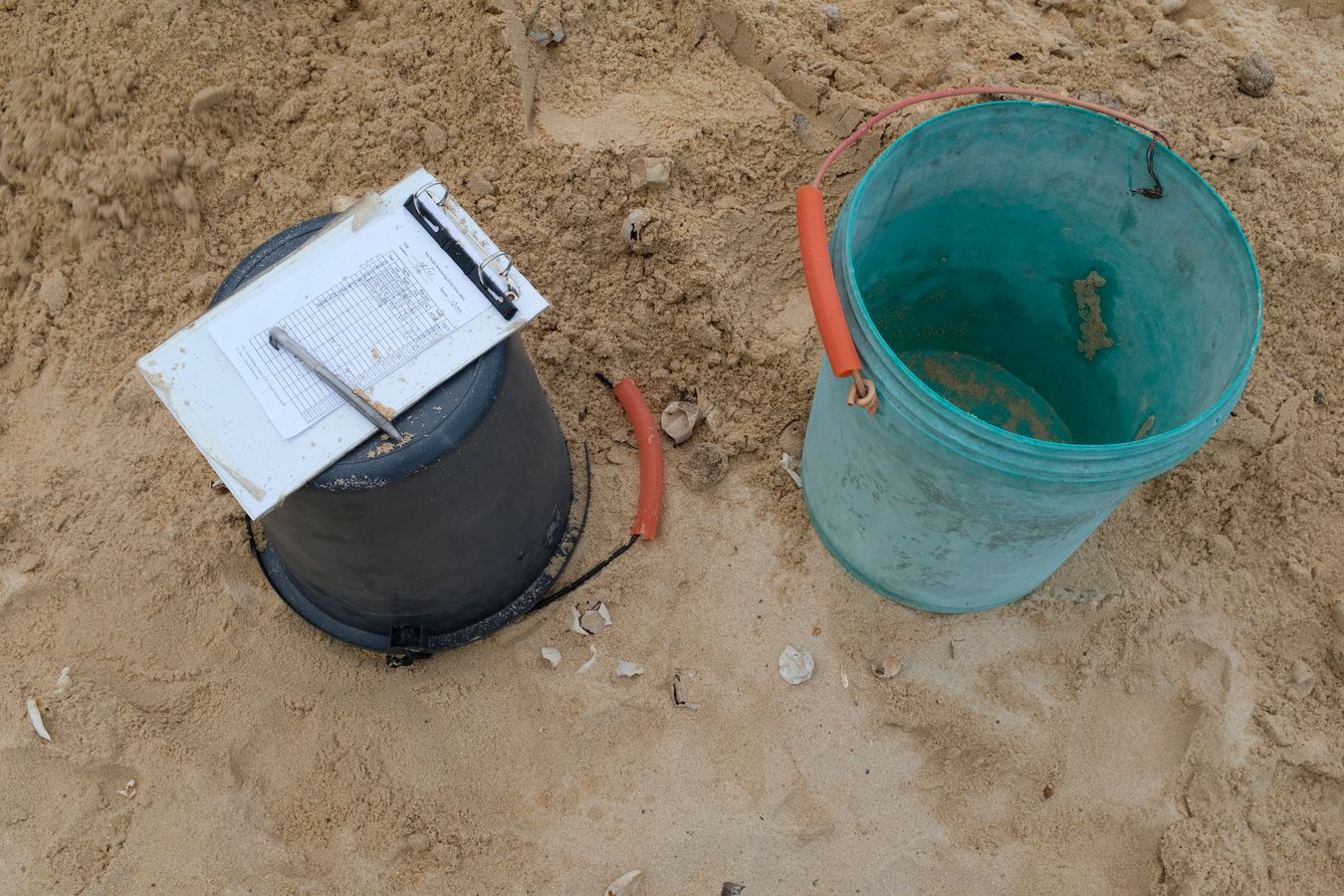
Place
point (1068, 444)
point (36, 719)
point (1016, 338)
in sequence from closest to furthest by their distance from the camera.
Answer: point (1068, 444) → point (36, 719) → point (1016, 338)

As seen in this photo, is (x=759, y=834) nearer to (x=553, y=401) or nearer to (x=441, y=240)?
(x=553, y=401)

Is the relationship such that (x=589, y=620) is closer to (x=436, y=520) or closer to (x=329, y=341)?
(x=436, y=520)

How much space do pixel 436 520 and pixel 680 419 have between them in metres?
0.79

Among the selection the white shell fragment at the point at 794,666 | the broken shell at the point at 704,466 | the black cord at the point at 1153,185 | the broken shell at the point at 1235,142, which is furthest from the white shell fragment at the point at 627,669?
the broken shell at the point at 1235,142

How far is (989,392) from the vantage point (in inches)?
97.0

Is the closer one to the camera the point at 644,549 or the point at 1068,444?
the point at 1068,444

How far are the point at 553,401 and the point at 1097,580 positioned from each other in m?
1.40

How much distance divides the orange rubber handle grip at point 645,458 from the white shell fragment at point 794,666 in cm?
43

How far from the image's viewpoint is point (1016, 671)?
2076 mm

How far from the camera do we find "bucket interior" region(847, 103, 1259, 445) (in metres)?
1.70

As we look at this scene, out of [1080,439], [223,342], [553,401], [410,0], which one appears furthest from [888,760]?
[410,0]

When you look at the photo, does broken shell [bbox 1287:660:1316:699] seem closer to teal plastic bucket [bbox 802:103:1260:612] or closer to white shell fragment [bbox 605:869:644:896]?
teal plastic bucket [bbox 802:103:1260:612]

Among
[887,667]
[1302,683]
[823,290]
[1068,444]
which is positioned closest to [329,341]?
[823,290]

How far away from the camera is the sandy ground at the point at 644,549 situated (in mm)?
1907
